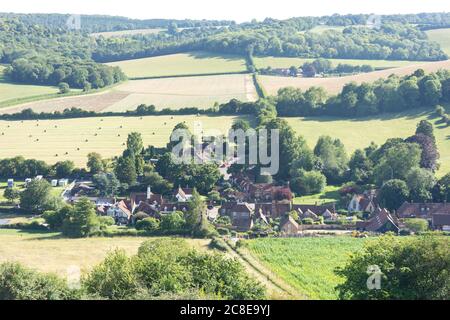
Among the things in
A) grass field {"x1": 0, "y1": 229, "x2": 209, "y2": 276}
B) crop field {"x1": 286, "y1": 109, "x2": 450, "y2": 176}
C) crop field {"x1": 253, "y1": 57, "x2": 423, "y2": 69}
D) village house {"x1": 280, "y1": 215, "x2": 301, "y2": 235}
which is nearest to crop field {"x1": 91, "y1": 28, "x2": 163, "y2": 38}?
crop field {"x1": 253, "y1": 57, "x2": 423, "y2": 69}

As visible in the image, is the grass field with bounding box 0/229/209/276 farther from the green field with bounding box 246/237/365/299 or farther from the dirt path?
the green field with bounding box 246/237/365/299

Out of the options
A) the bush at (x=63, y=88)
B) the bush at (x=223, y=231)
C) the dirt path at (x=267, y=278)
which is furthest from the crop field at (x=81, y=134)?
the dirt path at (x=267, y=278)

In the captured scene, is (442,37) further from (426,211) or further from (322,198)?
(426,211)

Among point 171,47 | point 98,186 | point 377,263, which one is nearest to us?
point 377,263

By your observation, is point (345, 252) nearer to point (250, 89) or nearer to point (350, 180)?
point (350, 180)

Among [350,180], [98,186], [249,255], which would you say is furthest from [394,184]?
[98,186]
